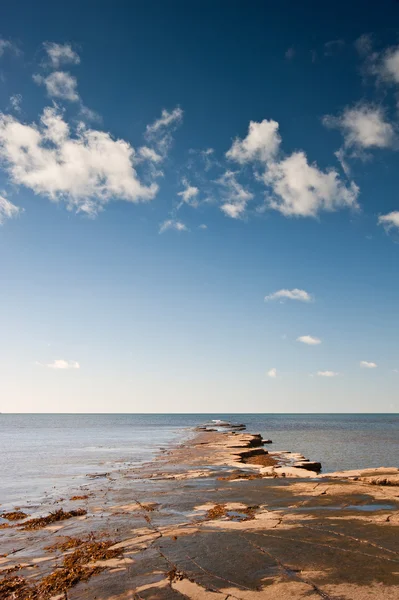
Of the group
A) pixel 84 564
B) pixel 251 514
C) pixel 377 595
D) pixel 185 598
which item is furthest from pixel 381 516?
pixel 84 564

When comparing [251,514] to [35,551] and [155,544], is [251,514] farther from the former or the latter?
[35,551]

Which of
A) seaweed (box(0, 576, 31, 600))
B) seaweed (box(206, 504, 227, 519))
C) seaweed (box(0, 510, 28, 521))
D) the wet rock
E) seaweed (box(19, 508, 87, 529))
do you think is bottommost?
the wet rock

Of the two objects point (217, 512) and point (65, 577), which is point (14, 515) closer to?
point (217, 512)

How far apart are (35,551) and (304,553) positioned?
7628 millimetres

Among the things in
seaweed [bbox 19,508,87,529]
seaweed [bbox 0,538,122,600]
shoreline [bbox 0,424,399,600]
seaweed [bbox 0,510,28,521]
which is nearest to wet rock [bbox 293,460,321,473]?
shoreline [bbox 0,424,399,600]

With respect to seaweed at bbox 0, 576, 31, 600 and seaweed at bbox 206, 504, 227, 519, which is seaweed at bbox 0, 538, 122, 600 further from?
seaweed at bbox 206, 504, 227, 519

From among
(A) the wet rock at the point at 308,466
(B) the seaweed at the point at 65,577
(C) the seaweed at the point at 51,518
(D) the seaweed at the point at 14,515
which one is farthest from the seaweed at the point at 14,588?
(A) the wet rock at the point at 308,466

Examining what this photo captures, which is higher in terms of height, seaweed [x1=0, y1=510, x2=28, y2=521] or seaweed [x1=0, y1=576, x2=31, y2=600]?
seaweed [x1=0, y1=576, x2=31, y2=600]

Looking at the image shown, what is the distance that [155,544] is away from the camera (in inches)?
419

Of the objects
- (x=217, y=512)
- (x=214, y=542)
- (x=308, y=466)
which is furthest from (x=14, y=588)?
(x=308, y=466)

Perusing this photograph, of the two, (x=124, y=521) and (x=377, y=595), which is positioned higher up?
(x=377, y=595)

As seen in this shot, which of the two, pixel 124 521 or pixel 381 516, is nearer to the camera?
pixel 381 516

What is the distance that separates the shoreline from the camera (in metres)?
7.89

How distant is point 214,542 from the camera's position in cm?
1048
